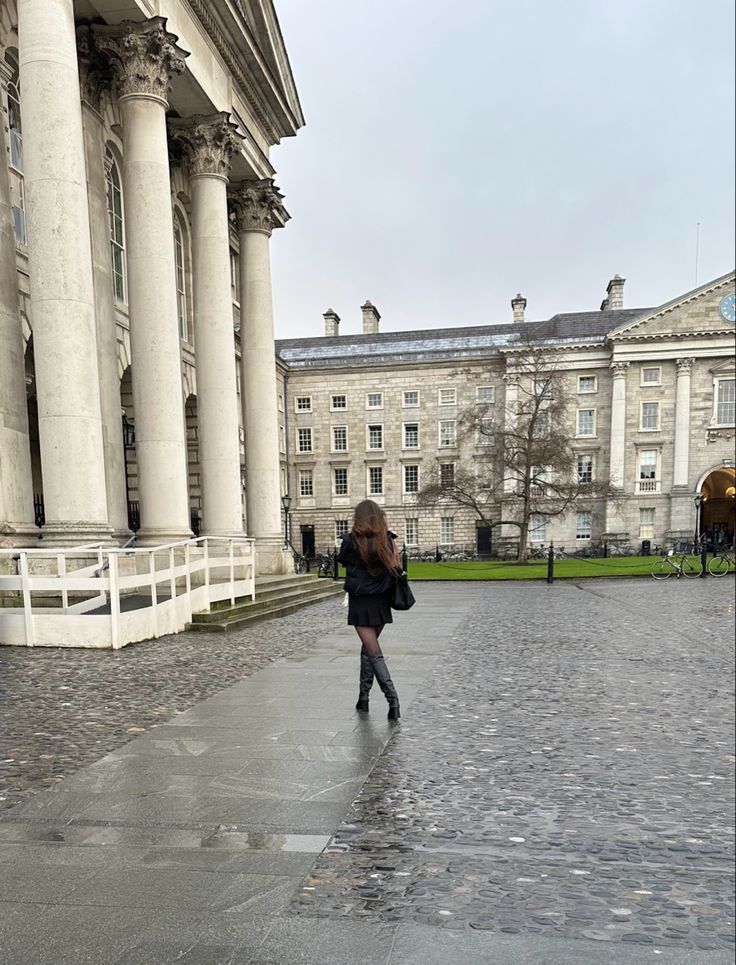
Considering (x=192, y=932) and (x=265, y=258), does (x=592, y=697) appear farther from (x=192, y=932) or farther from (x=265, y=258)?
(x=265, y=258)

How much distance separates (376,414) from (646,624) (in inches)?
1614

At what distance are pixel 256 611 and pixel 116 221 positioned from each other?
11.0 metres

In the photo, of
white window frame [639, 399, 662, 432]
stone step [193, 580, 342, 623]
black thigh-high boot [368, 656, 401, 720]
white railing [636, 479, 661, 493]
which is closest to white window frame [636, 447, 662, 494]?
white railing [636, 479, 661, 493]

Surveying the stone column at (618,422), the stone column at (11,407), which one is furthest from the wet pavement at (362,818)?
the stone column at (618,422)

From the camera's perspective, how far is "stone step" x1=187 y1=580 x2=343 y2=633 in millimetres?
10836

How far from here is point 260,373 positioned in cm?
1977

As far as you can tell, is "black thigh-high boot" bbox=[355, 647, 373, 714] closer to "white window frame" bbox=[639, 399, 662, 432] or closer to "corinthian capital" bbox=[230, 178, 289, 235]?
"corinthian capital" bbox=[230, 178, 289, 235]

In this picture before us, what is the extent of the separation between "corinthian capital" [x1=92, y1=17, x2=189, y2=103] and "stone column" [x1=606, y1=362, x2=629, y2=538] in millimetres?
42991

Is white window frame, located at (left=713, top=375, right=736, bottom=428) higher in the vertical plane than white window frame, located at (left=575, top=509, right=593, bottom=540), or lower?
higher

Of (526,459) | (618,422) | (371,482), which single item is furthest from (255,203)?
(618,422)

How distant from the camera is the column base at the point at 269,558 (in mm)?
19031

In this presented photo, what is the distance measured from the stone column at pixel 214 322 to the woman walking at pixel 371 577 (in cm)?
1078

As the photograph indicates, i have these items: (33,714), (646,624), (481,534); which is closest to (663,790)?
(33,714)

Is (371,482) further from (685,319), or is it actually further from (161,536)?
(161,536)
